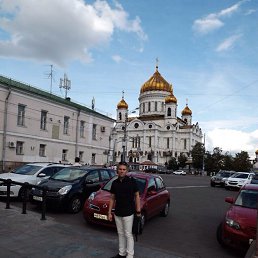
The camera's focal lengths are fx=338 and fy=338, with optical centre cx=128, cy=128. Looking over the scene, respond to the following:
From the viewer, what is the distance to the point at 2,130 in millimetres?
27016

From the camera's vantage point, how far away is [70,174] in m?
12.2

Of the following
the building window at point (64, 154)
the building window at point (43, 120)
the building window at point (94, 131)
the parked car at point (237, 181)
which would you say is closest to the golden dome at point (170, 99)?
the building window at point (94, 131)

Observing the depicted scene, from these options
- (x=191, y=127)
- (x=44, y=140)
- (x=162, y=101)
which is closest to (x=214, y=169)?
(x=191, y=127)

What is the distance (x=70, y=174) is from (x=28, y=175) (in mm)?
2475

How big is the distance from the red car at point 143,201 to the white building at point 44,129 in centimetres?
1904

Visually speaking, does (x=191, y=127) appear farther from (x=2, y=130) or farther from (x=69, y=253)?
(x=69, y=253)

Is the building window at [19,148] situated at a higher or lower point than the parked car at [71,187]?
higher

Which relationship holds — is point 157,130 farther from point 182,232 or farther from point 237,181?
point 182,232

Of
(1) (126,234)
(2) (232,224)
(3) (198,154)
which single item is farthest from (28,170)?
(3) (198,154)

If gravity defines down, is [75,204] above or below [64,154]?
below

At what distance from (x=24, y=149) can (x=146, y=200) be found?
21974mm

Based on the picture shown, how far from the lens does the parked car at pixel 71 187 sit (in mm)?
10797

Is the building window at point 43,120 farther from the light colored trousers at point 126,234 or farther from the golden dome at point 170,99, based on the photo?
the golden dome at point 170,99

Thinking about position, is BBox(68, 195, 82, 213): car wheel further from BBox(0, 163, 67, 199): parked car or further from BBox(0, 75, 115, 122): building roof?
BBox(0, 75, 115, 122): building roof
